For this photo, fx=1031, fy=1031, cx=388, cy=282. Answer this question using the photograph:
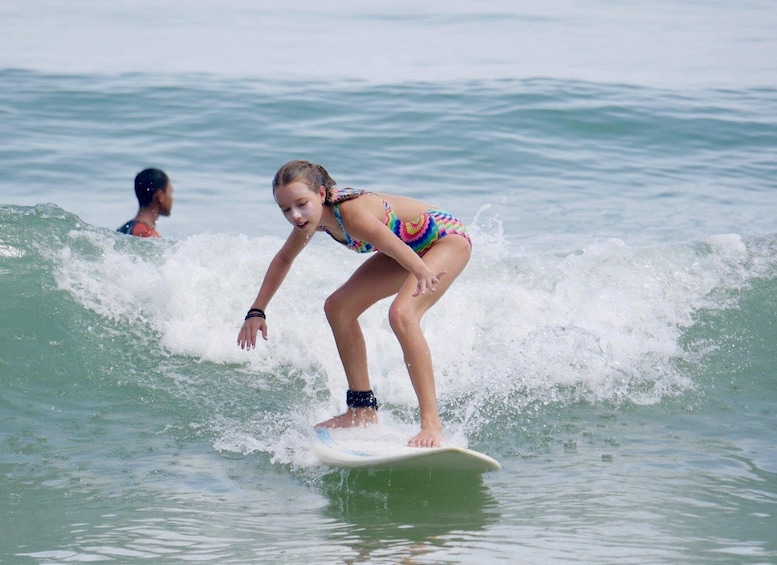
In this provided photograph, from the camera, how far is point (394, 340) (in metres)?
6.95

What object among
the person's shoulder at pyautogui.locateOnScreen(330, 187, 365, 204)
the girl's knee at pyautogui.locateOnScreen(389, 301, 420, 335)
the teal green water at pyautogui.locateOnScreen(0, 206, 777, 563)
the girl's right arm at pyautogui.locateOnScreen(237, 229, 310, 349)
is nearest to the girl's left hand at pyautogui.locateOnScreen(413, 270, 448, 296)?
the girl's knee at pyautogui.locateOnScreen(389, 301, 420, 335)

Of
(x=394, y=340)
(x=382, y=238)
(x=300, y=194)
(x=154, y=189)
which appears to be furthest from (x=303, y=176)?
(x=154, y=189)

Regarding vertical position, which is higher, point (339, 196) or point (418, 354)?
point (339, 196)

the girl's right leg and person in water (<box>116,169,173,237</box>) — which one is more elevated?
person in water (<box>116,169,173,237</box>)

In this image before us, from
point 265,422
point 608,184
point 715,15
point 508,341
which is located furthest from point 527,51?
point 265,422

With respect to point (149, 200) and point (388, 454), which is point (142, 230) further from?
point (388, 454)

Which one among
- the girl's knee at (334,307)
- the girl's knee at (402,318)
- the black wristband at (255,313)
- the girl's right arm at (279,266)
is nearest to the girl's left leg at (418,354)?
the girl's knee at (402,318)

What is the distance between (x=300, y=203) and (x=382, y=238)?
41 cm

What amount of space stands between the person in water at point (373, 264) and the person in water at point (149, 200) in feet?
11.0

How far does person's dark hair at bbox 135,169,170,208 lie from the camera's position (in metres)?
8.15

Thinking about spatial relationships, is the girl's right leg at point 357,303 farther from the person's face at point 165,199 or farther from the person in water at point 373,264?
the person's face at point 165,199

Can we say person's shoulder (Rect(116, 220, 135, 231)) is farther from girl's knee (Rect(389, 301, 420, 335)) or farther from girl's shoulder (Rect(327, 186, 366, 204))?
girl's knee (Rect(389, 301, 420, 335))

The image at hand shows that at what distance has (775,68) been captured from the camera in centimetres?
2095

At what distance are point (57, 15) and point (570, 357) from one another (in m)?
23.4
